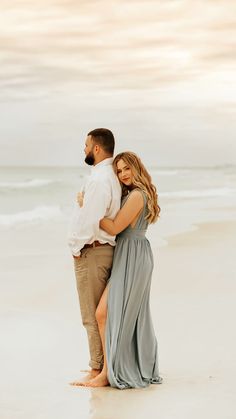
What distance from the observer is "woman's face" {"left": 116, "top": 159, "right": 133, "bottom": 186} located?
5.23 meters

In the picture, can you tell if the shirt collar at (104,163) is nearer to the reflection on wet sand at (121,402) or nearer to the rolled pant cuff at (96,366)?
the rolled pant cuff at (96,366)

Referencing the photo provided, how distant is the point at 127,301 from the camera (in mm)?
5301

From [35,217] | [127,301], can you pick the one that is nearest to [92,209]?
[127,301]

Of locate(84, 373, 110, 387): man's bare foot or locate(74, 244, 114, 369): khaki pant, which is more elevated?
locate(74, 244, 114, 369): khaki pant

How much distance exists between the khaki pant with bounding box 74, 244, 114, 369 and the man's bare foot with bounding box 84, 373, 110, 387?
0.59 feet

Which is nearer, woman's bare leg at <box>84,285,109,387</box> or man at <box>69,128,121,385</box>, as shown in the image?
man at <box>69,128,121,385</box>

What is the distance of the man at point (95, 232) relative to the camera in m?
5.15

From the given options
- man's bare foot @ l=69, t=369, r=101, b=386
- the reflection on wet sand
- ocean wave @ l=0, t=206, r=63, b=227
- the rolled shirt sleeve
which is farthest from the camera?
ocean wave @ l=0, t=206, r=63, b=227

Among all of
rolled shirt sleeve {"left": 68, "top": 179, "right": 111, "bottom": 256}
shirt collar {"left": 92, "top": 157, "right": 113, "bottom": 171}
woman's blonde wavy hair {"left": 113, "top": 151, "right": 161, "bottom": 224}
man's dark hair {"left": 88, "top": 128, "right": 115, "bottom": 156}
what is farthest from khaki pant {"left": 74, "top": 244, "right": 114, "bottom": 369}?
man's dark hair {"left": 88, "top": 128, "right": 115, "bottom": 156}

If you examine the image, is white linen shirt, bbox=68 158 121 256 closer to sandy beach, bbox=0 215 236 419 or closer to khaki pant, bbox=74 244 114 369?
khaki pant, bbox=74 244 114 369

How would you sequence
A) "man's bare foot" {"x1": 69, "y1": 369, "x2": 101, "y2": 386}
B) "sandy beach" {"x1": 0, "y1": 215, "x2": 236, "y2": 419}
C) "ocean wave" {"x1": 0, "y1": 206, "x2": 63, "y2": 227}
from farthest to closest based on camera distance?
"ocean wave" {"x1": 0, "y1": 206, "x2": 63, "y2": 227} < "man's bare foot" {"x1": 69, "y1": 369, "x2": 101, "y2": 386} < "sandy beach" {"x1": 0, "y1": 215, "x2": 236, "y2": 419}

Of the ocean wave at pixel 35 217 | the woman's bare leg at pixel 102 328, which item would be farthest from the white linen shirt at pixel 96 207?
the ocean wave at pixel 35 217

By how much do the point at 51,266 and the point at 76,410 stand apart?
6.57 m

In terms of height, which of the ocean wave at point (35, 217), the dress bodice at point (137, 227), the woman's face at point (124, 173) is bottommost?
the ocean wave at point (35, 217)
